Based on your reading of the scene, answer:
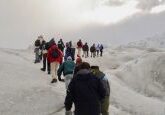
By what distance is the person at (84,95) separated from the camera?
12320mm

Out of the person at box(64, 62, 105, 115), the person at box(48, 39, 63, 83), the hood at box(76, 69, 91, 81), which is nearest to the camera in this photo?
the person at box(64, 62, 105, 115)

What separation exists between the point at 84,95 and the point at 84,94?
0.03 metres

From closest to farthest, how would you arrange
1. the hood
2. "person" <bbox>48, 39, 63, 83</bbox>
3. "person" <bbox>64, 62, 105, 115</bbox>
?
"person" <bbox>64, 62, 105, 115</bbox> < the hood < "person" <bbox>48, 39, 63, 83</bbox>

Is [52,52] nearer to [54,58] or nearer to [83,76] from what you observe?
[54,58]

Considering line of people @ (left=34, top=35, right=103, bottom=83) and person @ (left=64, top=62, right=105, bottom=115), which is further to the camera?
line of people @ (left=34, top=35, right=103, bottom=83)

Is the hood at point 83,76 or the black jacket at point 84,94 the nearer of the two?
the black jacket at point 84,94

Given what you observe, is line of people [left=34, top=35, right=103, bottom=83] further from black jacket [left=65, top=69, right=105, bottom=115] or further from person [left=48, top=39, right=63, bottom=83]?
black jacket [left=65, top=69, right=105, bottom=115]

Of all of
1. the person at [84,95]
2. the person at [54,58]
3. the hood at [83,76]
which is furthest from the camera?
the person at [54,58]

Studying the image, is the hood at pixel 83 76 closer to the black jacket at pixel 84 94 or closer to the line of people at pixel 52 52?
the black jacket at pixel 84 94

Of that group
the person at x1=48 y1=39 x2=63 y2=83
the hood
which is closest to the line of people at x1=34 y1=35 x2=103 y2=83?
the person at x1=48 y1=39 x2=63 y2=83

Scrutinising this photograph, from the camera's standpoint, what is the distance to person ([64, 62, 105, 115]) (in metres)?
12.3

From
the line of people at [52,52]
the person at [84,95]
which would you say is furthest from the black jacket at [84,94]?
the line of people at [52,52]

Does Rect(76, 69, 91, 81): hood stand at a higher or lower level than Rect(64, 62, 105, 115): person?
higher


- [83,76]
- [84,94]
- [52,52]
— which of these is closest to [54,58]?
[52,52]
